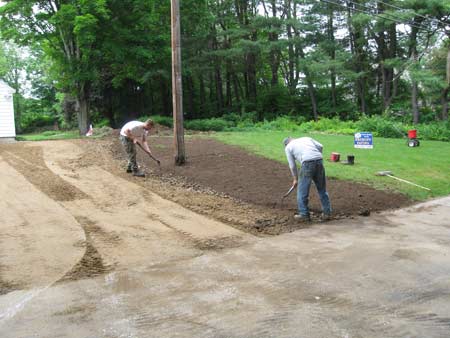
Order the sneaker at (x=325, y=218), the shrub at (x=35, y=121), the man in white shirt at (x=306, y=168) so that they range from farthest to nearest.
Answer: the shrub at (x=35, y=121) → the sneaker at (x=325, y=218) → the man in white shirt at (x=306, y=168)

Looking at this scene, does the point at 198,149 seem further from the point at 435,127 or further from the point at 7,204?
the point at 435,127

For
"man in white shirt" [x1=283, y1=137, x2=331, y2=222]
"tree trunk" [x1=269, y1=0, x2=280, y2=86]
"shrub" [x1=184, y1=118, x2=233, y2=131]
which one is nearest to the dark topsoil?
"man in white shirt" [x1=283, y1=137, x2=331, y2=222]

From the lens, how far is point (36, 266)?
5105 millimetres

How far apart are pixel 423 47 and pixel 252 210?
28539 millimetres

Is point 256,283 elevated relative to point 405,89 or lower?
lower

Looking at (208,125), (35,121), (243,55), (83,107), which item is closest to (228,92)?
(243,55)

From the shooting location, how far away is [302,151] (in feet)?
24.5

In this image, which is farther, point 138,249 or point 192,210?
point 192,210

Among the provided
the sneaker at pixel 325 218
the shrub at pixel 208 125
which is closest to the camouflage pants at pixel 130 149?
the sneaker at pixel 325 218

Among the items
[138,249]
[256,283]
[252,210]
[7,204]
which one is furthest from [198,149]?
[256,283]

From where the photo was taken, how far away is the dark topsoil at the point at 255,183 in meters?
8.52

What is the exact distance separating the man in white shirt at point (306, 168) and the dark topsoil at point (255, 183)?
0.31m

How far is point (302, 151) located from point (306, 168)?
12.1 inches

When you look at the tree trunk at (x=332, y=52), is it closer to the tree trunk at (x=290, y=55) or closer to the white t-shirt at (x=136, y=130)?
the tree trunk at (x=290, y=55)
